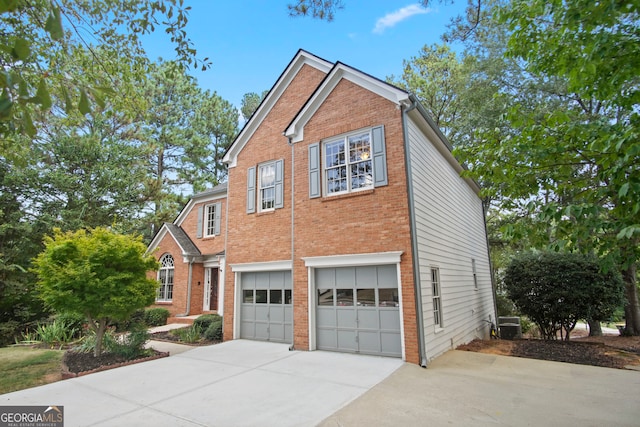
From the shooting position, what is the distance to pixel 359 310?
8750 mm

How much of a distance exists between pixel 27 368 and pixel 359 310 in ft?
27.7

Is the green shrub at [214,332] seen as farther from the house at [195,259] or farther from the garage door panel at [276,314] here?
the house at [195,259]

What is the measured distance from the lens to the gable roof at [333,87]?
881cm

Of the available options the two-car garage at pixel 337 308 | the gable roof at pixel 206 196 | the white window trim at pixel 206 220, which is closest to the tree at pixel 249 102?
the gable roof at pixel 206 196

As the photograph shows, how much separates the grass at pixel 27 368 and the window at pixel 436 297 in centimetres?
905

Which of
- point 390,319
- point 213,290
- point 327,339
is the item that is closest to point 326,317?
point 327,339

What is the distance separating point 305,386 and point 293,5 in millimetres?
6845

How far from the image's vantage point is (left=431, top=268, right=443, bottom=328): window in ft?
29.6

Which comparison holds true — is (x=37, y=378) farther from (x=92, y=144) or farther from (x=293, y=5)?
(x=92, y=144)

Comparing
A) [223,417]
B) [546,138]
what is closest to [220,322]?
[223,417]

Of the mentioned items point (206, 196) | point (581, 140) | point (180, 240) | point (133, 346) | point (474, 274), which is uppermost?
point (206, 196)

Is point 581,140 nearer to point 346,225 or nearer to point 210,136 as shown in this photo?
point 346,225

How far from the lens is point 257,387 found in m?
6.29

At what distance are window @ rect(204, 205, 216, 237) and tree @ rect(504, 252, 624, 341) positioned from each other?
13710 millimetres
